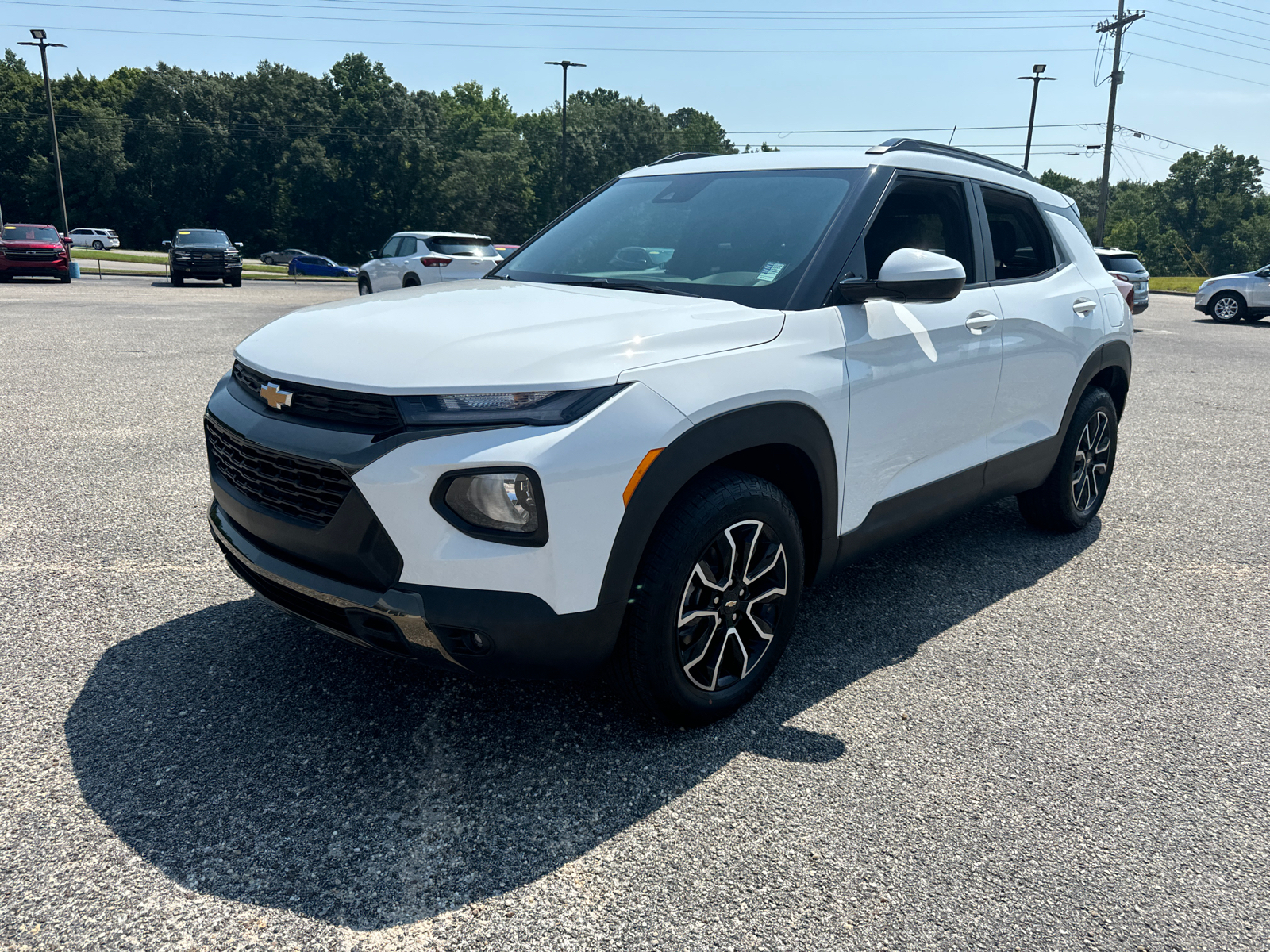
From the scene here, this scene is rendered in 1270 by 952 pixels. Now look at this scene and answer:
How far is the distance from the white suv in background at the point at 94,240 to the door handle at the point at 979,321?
2692 inches

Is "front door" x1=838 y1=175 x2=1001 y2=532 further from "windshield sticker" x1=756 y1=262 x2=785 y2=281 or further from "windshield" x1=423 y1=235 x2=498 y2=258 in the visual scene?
"windshield" x1=423 y1=235 x2=498 y2=258

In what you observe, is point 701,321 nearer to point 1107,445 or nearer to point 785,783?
point 785,783

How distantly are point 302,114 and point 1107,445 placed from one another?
249 feet

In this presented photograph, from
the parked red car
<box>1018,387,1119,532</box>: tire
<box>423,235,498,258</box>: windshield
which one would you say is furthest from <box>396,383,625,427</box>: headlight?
the parked red car

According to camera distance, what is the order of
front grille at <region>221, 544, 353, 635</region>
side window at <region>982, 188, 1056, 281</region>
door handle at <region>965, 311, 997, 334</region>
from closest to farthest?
1. front grille at <region>221, 544, 353, 635</region>
2. door handle at <region>965, 311, 997, 334</region>
3. side window at <region>982, 188, 1056, 281</region>

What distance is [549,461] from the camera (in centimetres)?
231

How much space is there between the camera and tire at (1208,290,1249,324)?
73.6 ft

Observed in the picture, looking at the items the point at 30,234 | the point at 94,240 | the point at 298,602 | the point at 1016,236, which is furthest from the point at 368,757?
the point at 94,240

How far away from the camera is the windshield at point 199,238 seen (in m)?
26.0

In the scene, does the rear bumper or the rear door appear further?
the rear door

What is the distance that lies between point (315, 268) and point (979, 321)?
160 feet

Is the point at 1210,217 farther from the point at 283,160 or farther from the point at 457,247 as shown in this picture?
the point at 457,247

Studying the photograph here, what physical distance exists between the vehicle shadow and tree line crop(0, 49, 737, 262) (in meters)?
69.1

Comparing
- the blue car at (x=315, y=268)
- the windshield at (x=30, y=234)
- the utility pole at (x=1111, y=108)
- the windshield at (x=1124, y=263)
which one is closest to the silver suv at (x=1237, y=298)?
the windshield at (x=1124, y=263)
